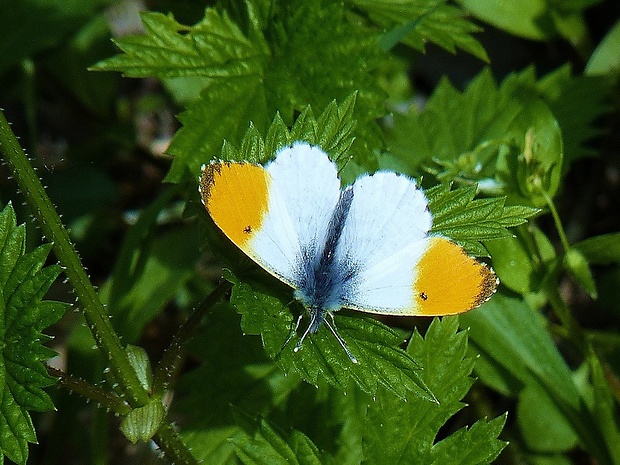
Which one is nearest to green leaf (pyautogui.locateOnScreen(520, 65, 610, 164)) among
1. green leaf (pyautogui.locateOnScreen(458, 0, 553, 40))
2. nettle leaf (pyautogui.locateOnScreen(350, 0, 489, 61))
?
green leaf (pyautogui.locateOnScreen(458, 0, 553, 40))

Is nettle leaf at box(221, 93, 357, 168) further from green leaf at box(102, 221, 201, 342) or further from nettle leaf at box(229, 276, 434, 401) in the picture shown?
green leaf at box(102, 221, 201, 342)

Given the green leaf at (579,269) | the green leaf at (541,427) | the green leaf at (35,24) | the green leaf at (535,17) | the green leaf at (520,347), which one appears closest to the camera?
the green leaf at (579,269)

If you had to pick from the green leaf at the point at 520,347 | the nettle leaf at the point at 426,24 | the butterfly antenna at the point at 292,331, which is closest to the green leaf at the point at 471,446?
the butterfly antenna at the point at 292,331

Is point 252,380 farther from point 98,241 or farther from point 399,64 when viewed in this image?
point 399,64

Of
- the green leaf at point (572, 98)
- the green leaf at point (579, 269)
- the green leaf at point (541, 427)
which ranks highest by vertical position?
the green leaf at point (572, 98)

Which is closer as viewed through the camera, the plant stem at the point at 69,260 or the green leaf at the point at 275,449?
the plant stem at the point at 69,260

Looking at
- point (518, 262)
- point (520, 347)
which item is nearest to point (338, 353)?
point (518, 262)

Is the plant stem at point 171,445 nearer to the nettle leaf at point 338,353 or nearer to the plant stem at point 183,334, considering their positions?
the plant stem at point 183,334
